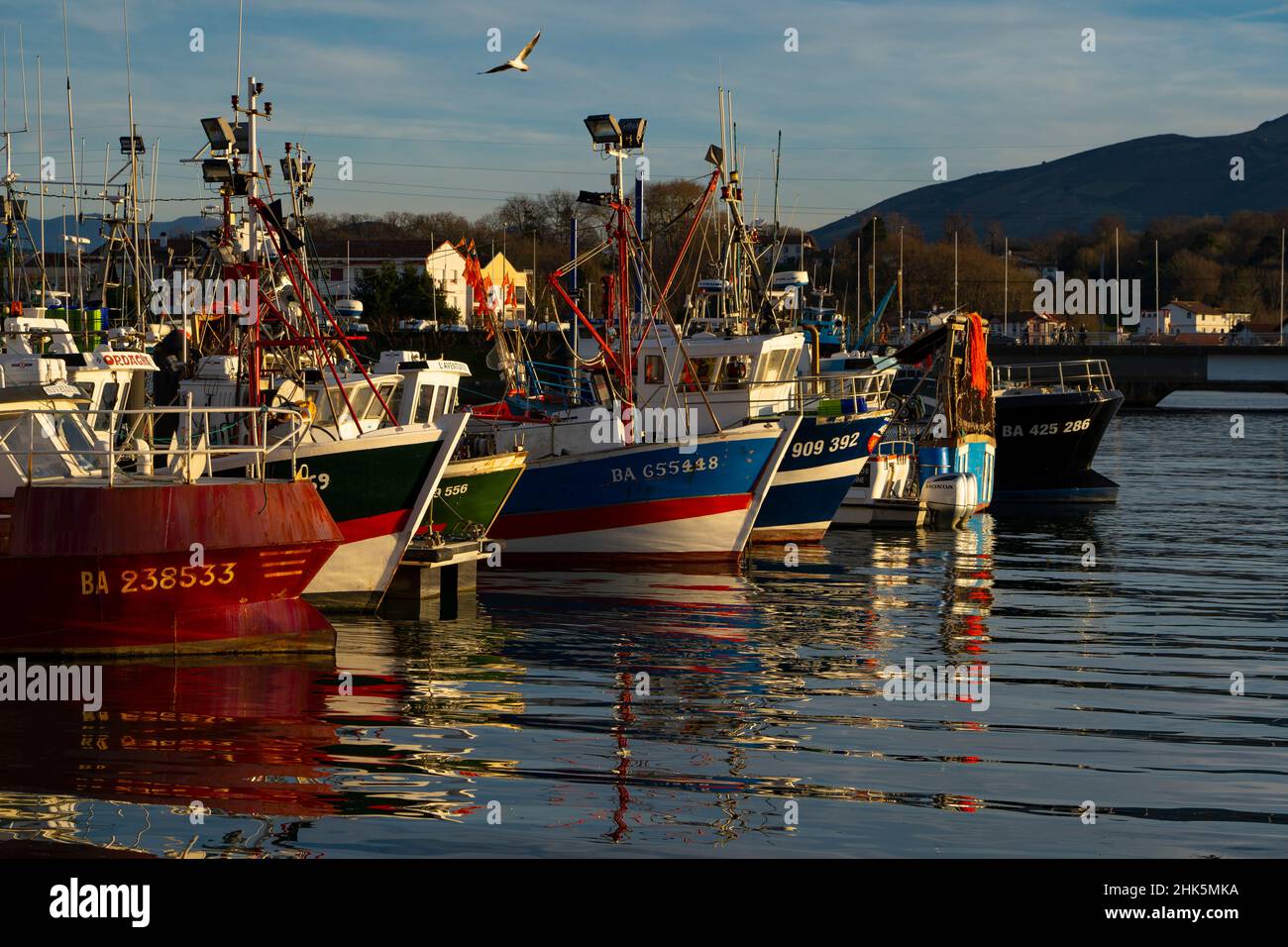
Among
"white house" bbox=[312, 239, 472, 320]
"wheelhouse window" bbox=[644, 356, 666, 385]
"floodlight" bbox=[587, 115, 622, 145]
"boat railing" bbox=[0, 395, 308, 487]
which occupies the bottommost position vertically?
"boat railing" bbox=[0, 395, 308, 487]

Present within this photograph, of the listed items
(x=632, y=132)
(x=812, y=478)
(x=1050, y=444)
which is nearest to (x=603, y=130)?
(x=632, y=132)

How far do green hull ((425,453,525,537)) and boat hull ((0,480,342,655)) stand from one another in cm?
644

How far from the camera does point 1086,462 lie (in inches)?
1956

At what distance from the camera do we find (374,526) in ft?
72.0

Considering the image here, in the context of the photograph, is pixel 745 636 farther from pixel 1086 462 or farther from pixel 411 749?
pixel 1086 462

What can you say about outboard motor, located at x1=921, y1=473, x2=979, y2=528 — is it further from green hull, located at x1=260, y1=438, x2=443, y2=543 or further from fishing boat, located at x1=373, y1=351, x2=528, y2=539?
green hull, located at x1=260, y1=438, x2=443, y2=543

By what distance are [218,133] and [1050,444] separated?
109 feet

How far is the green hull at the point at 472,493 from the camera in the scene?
24875mm

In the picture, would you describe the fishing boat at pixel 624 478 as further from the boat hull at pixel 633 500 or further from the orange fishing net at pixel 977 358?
the orange fishing net at pixel 977 358

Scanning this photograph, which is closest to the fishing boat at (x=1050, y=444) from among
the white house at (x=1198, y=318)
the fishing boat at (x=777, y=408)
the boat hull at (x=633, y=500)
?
the fishing boat at (x=777, y=408)

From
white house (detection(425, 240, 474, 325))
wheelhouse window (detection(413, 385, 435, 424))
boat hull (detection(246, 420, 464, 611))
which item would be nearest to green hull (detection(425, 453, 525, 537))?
wheelhouse window (detection(413, 385, 435, 424))

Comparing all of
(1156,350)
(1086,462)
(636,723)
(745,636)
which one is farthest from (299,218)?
(1156,350)

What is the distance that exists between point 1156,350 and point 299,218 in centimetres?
8930

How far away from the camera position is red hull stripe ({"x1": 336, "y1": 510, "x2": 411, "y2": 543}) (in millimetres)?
21750
